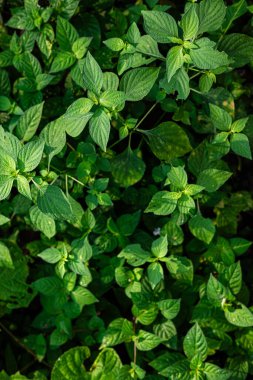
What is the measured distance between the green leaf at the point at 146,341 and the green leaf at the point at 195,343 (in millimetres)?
97

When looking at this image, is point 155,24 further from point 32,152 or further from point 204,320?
point 204,320

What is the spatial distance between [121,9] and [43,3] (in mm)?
301

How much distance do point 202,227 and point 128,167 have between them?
334mm

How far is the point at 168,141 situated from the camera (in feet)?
5.85

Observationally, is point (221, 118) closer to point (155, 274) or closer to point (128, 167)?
point (128, 167)

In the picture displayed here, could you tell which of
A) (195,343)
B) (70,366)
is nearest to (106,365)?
(70,366)

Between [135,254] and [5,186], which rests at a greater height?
[5,186]

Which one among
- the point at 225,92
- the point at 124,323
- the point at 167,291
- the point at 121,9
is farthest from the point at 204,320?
the point at 121,9

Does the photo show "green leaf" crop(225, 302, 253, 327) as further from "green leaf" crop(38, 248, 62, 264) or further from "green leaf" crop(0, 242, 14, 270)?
"green leaf" crop(0, 242, 14, 270)

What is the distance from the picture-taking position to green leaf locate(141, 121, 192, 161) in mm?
1776

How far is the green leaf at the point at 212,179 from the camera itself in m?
1.69

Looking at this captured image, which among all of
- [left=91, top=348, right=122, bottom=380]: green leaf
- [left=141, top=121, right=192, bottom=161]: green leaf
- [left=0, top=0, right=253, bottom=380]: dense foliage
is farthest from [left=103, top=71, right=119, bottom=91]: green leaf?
[left=91, top=348, right=122, bottom=380]: green leaf

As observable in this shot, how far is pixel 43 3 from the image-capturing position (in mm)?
1958

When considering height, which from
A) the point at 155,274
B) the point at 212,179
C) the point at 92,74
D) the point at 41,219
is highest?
the point at 92,74
